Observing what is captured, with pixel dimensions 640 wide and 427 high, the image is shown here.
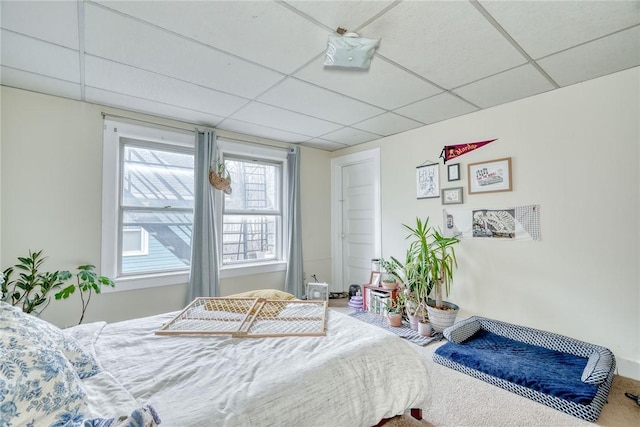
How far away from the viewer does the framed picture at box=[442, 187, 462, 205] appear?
10.3 ft

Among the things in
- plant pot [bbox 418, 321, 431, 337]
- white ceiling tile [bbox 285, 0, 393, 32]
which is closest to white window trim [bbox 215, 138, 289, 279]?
plant pot [bbox 418, 321, 431, 337]

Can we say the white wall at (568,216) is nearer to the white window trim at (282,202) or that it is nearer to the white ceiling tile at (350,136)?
the white ceiling tile at (350,136)

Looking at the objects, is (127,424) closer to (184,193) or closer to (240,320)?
(240,320)

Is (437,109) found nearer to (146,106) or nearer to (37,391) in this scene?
(146,106)

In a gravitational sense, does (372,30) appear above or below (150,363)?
above

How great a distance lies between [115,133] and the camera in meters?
2.88

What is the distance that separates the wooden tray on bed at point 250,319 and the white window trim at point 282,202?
135 centimetres

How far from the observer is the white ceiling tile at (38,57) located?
1.79 m

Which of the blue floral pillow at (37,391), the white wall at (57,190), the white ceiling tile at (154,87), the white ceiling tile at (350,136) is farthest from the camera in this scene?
the white ceiling tile at (350,136)

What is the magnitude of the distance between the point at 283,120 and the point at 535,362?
10.4ft

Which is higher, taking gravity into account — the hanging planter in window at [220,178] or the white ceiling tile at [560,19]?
the white ceiling tile at [560,19]

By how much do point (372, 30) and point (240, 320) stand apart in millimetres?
A: 1951

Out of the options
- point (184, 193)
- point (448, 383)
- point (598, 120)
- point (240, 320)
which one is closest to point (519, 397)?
point (448, 383)

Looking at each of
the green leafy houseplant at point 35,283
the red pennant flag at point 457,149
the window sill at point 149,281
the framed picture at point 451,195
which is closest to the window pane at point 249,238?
the window sill at point 149,281
